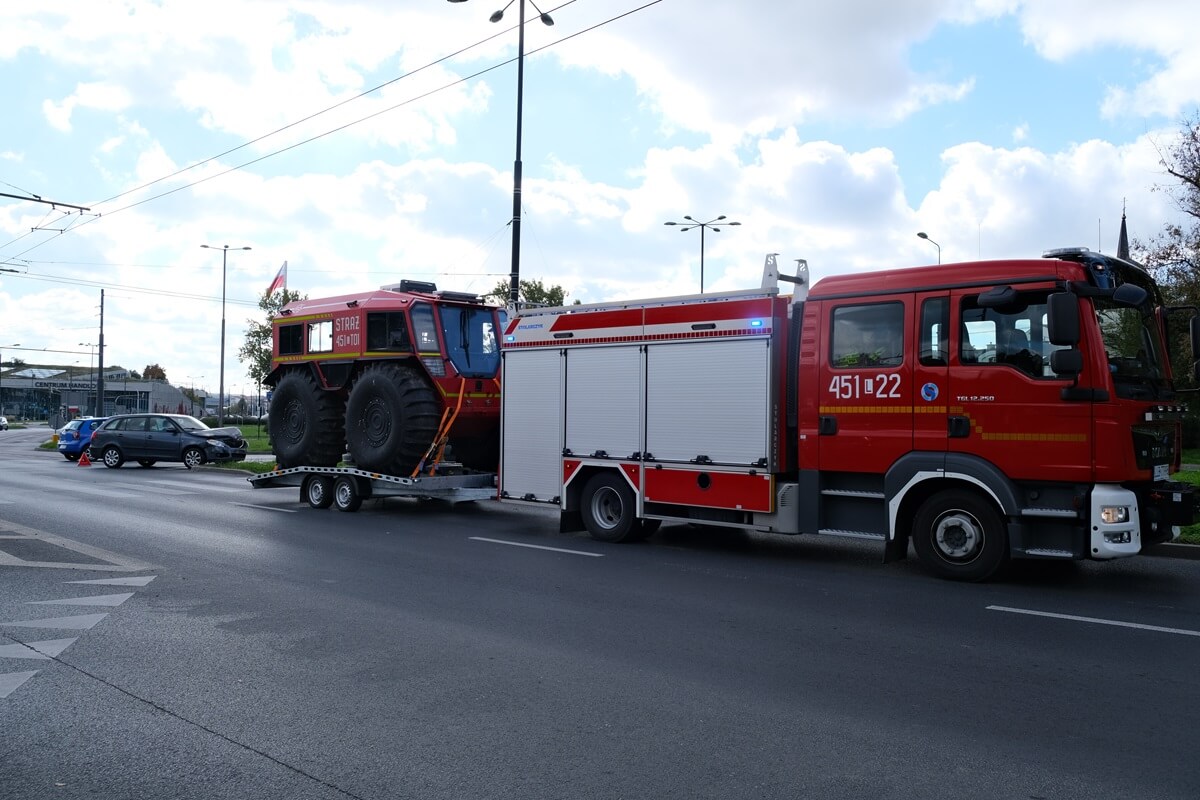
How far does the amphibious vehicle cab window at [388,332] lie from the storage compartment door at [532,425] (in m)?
2.43

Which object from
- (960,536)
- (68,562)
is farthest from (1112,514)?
(68,562)

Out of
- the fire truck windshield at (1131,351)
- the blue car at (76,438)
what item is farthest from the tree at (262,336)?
the fire truck windshield at (1131,351)

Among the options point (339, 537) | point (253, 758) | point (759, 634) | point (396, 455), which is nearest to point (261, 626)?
point (253, 758)

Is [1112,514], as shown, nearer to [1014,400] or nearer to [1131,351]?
[1014,400]

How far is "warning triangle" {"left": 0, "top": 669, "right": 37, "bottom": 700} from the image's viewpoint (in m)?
5.57

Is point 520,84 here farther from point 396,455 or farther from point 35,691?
point 35,691

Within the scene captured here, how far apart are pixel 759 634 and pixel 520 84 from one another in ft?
49.4

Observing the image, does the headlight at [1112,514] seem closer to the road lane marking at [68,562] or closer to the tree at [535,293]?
the road lane marking at [68,562]

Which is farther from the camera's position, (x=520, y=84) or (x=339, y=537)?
(x=520, y=84)

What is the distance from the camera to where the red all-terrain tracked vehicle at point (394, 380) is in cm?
1478

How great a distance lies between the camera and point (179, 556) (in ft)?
34.4

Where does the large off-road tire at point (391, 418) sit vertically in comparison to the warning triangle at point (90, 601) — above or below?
above

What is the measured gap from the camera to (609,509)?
12.1 meters

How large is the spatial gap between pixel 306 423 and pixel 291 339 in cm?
154
